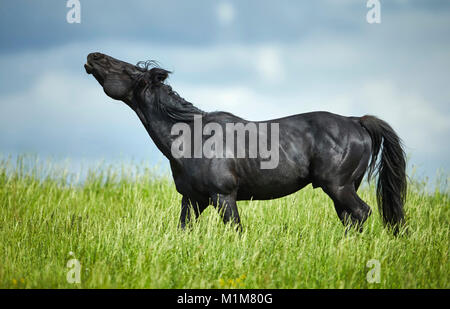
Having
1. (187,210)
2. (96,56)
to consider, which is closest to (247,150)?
(187,210)

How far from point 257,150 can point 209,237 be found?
4.14 ft

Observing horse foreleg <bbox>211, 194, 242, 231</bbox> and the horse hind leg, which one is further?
the horse hind leg

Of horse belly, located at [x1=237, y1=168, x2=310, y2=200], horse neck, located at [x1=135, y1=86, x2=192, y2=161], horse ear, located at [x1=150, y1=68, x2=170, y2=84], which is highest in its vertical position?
horse ear, located at [x1=150, y1=68, x2=170, y2=84]

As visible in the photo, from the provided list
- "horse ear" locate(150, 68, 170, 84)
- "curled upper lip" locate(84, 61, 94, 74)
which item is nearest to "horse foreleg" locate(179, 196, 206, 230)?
"horse ear" locate(150, 68, 170, 84)

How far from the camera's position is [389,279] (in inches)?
172

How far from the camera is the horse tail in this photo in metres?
5.78

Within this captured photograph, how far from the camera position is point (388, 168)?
19.2 feet

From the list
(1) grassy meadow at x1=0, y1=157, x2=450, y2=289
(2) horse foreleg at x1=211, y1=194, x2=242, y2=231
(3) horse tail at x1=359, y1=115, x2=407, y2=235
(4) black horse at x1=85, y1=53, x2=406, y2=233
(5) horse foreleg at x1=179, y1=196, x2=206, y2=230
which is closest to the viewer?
(1) grassy meadow at x1=0, y1=157, x2=450, y2=289

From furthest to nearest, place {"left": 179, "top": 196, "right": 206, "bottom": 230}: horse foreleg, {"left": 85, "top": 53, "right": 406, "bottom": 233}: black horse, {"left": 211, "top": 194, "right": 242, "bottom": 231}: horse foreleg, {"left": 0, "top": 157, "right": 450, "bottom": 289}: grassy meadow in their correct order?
{"left": 179, "top": 196, "right": 206, "bottom": 230}: horse foreleg
{"left": 85, "top": 53, "right": 406, "bottom": 233}: black horse
{"left": 211, "top": 194, "right": 242, "bottom": 231}: horse foreleg
{"left": 0, "top": 157, "right": 450, "bottom": 289}: grassy meadow

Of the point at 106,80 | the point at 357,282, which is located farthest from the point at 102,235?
the point at 357,282

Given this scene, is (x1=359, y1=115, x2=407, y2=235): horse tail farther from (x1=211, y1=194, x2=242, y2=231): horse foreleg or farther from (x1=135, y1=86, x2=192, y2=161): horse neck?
(x1=135, y1=86, x2=192, y2=161): horse neck

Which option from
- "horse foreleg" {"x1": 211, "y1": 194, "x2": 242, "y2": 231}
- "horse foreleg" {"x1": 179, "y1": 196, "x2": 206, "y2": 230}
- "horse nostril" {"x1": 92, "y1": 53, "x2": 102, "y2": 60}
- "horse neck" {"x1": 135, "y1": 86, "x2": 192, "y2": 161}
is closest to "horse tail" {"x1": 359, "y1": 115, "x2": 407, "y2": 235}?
"horse foreleg" {"x1": 211, "y1": 194, "x2": 242, "y2": 231}

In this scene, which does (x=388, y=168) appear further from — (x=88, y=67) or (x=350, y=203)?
(x=88, y=67)

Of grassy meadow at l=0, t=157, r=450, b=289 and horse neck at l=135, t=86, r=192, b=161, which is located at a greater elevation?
horse neck at l=135, t=86, r=192, b=161
